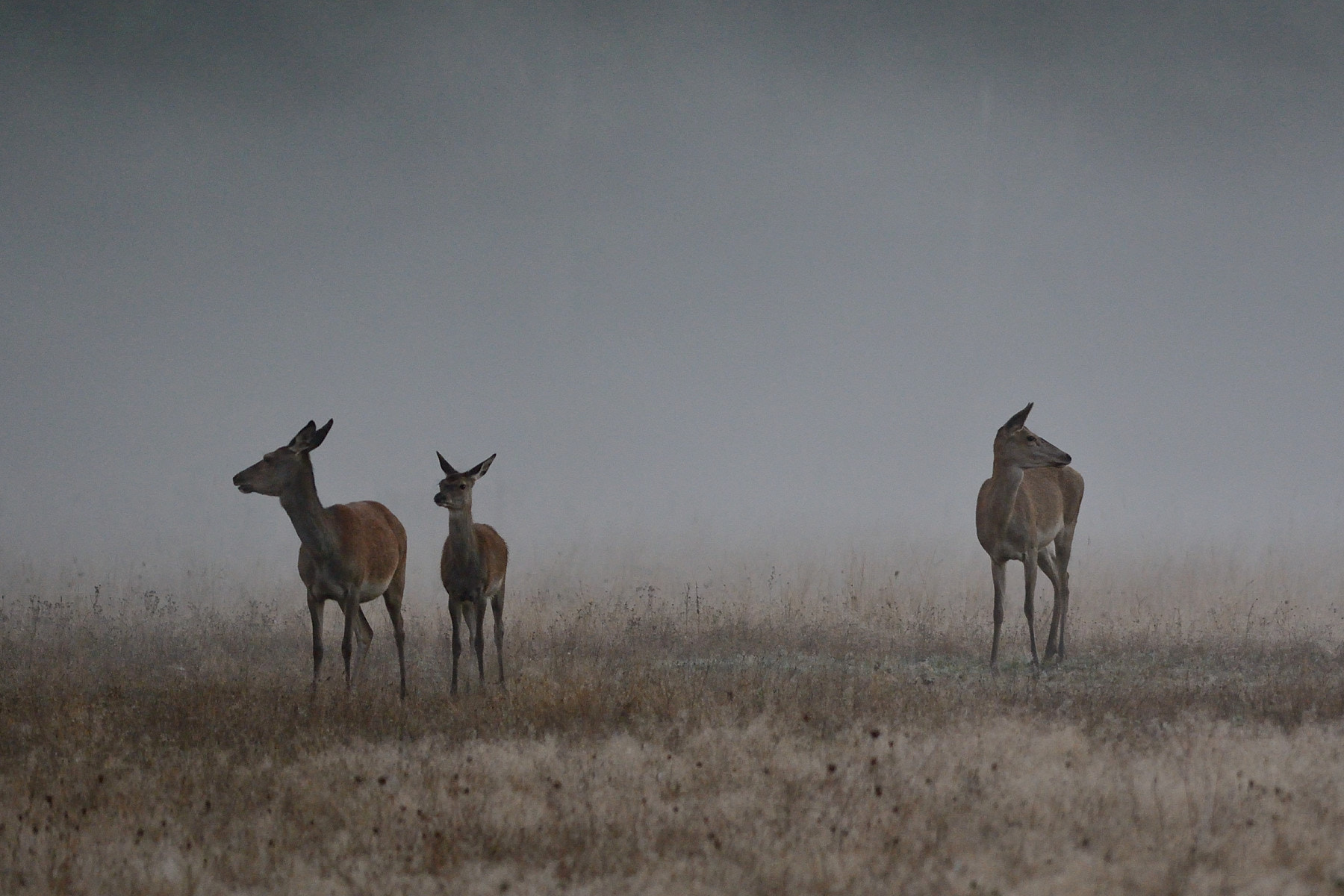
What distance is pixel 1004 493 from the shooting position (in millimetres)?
12898

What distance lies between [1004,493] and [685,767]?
22.8ft

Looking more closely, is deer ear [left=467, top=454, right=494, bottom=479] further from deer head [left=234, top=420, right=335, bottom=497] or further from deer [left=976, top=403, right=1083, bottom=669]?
deer [left=976, top=403, right=1083, bottom=669]

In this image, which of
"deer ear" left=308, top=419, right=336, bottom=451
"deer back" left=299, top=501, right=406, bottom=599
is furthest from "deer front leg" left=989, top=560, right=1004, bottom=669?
"deer ear" left=308, top=419, right=336, bottom=451

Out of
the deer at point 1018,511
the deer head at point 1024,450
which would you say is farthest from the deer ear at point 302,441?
the deer head at point 1024,450

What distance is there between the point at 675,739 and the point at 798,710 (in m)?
1.32

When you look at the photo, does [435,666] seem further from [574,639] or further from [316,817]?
[316,817]

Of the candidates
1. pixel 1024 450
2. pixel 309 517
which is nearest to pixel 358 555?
pixel 309 517

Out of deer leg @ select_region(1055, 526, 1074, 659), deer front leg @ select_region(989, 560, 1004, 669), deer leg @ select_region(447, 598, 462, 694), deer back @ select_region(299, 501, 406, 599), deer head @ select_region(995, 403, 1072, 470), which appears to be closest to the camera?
deer leg @ select_region(447, 598, 462, 694)

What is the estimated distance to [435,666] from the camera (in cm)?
1296

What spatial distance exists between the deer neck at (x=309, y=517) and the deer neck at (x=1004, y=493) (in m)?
7.26

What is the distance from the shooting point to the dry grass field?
542cm

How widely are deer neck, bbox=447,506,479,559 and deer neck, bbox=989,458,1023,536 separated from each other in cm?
595

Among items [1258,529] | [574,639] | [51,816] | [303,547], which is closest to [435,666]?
[574,639]

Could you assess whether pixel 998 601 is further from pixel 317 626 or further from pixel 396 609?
pixel 317 626
